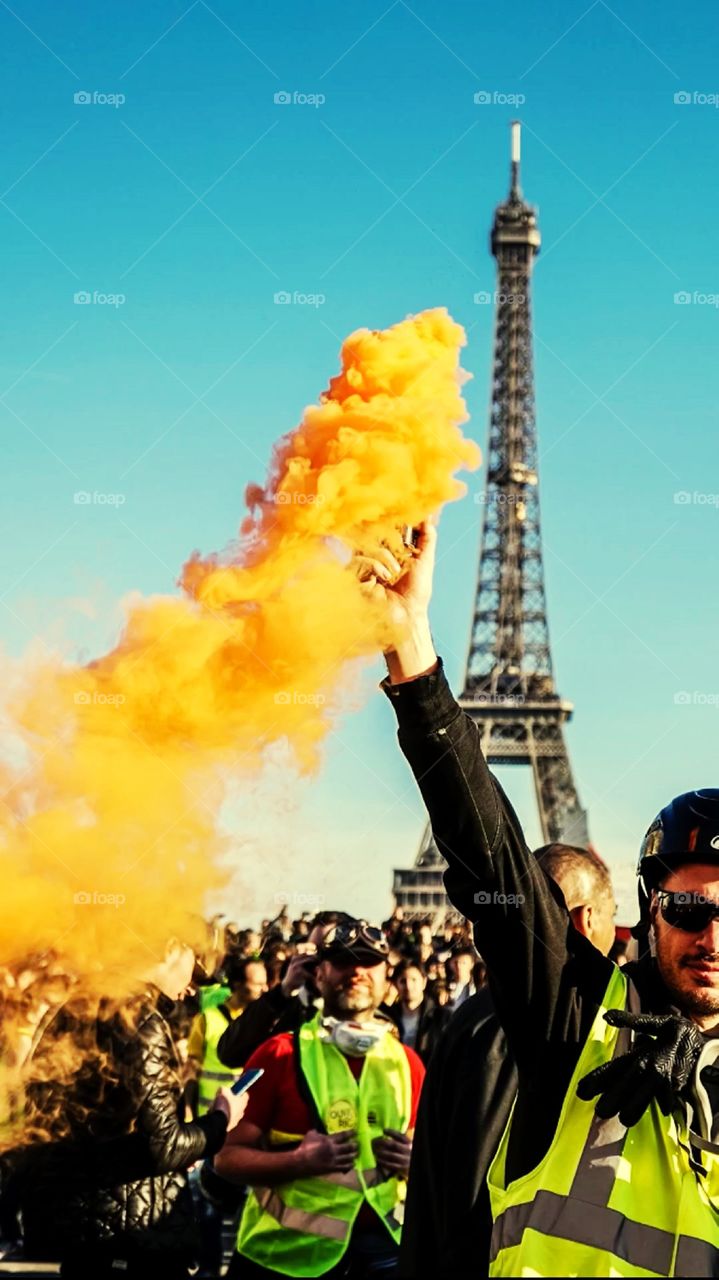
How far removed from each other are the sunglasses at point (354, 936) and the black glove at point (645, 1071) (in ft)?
11.0

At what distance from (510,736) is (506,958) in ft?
150

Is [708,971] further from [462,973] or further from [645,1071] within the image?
[462,973]

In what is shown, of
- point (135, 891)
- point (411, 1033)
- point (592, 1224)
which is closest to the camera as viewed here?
point (592, 1224)

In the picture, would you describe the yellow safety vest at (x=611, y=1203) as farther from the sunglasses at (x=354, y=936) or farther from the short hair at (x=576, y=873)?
the sunglasses at (x=354, y=936)

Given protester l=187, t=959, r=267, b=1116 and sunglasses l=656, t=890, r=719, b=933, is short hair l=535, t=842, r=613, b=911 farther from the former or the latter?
protester l=187, t=959, r=267, b=1116

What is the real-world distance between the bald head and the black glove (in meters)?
2.20

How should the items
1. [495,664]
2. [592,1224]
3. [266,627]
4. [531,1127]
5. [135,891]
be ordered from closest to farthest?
1. [592,1224]
2. [531,1127]
3. [266,627]
4. [135,891]
5. [495,664]

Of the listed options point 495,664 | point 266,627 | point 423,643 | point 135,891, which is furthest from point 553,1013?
point 495,664

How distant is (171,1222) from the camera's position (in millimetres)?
5668

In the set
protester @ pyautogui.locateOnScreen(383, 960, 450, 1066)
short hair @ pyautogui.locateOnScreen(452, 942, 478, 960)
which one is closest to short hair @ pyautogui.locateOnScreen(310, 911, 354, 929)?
protester @ pyautogui.locateOnScreen(383, 960, 450, 1066)

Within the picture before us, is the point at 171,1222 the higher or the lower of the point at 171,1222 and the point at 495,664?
the lower

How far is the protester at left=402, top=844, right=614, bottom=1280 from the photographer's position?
13.3ft

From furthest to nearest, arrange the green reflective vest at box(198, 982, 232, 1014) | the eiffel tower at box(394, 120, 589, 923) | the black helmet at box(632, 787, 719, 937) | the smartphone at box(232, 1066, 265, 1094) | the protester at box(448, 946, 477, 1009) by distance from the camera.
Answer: the eiffel tower at box(394, 120, 589, 923) < the protester at box(448, 946, 477, 1009) < the green reflective vest at box(198, 982, 232, 1014) < the smartphone at box(232, 1066, 265, 1094) < the black helmet at box(632, 787, 719, 937)

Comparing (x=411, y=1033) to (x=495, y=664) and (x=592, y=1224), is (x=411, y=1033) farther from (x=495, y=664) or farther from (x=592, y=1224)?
(x=495, y=664)
